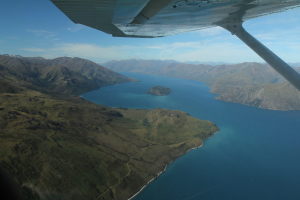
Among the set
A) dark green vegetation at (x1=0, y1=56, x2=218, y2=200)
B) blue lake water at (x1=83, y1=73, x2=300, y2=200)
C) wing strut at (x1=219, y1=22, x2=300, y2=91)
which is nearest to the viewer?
wing strut at (x1=219, y1=22, x2=300, y2=91)

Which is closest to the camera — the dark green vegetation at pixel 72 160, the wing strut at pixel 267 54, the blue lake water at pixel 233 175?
the wing strut at pixel 267 54

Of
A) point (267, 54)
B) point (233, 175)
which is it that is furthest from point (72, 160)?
point (267, 54)

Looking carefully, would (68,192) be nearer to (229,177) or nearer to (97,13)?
(229,177)

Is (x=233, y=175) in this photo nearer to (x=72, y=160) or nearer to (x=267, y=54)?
(x=72, y=160)

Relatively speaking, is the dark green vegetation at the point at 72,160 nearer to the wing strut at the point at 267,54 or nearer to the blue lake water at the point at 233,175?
the blue lake water at the point at 233,175

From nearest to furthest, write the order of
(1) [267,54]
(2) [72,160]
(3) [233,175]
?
(1) [267,54], (3) [233,175], (2) [72,160]

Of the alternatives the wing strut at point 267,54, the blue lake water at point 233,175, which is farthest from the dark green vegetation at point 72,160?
the wing strut at point 267,54

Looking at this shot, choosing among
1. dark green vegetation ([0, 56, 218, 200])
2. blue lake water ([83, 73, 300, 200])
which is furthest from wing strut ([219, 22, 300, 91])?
blue lake water ([83, 73, 300, 200])

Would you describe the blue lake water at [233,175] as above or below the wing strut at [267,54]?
below

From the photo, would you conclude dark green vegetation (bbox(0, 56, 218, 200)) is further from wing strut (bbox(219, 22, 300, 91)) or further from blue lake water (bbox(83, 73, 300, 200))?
wing strut (bbox(219, 22, 300, 91))
